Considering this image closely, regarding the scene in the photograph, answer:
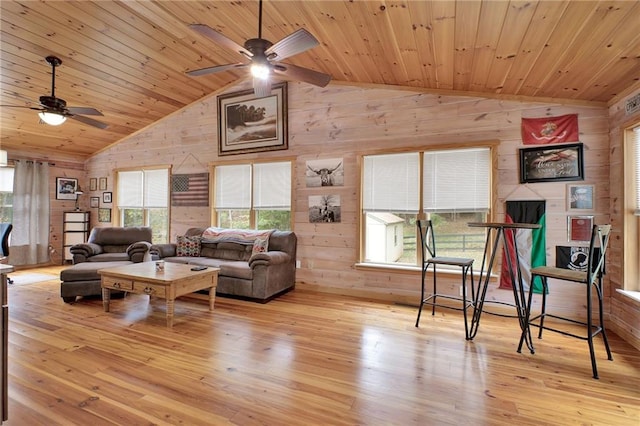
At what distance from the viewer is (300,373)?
237 centimetres

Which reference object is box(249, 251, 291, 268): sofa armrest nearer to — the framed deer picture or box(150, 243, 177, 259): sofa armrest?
the framed deer picture

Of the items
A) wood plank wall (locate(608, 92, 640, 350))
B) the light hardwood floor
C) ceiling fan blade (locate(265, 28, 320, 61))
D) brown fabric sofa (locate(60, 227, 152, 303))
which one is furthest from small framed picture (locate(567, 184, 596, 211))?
brown fabric sofa (locate(60, 227, 152, 303))

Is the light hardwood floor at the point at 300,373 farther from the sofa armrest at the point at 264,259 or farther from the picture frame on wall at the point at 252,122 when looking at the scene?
the picture frame on wall at the point at 252,122

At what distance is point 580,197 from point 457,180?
4.25ft

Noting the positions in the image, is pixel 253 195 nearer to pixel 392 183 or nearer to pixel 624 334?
pixel 392 183

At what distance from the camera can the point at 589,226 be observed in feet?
11.5

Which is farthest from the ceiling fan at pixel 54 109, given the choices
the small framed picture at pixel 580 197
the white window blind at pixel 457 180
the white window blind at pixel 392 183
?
the small framed picture at pixel 580 197

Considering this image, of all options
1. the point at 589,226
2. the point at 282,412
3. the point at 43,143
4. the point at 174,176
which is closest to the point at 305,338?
the point at 282,412

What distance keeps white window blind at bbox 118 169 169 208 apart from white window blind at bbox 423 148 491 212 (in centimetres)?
499

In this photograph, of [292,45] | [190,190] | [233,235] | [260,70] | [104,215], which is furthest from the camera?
[104,215]

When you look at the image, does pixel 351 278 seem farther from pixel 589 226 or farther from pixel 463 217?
pixel 589 226

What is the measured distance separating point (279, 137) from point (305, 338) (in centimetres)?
330

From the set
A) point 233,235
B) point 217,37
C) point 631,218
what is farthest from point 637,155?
point 233,235

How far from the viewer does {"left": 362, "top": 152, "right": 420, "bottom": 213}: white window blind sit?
4.35 m
